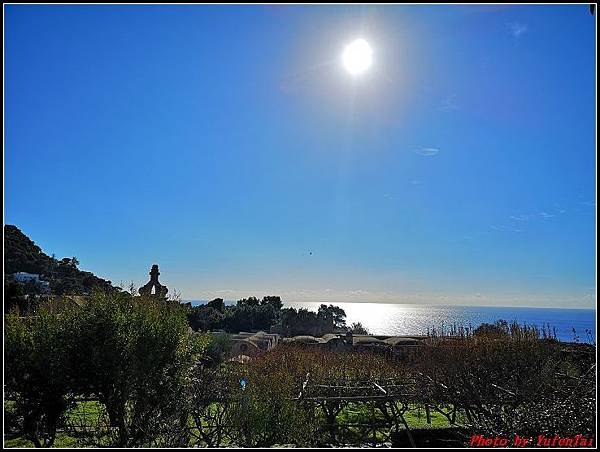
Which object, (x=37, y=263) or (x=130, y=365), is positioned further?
(x=37, y=263)

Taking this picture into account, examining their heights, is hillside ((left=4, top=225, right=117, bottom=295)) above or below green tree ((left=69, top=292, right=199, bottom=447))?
above

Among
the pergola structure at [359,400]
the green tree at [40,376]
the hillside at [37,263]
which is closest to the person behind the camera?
the green tree at [40,376]

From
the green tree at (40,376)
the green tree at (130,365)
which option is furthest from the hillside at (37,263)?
the green tree at (130,365)

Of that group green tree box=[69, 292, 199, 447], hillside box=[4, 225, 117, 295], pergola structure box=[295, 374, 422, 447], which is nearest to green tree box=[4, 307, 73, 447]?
green tree box=[69, 292, 199, 447]

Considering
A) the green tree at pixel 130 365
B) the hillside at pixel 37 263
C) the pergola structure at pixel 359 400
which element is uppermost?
the hillside at pixel 37 263

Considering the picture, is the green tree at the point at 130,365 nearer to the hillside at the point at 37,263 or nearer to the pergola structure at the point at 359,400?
the pergola structure at the point at 359,400

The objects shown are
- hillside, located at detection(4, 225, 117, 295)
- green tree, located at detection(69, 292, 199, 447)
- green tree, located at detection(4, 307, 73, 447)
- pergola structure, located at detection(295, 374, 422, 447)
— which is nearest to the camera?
green tree, located at detection(69, 292, 199, 447)

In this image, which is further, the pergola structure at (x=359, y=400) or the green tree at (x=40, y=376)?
the pergola structure at (x=359, y=400)

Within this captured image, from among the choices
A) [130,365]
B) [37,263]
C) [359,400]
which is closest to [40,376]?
[130,365]

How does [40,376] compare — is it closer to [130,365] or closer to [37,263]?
[130,365]

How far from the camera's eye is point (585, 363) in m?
13.1

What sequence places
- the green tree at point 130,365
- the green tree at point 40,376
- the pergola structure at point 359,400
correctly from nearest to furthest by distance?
the green tree at point 130,365, the green tree at point 40,376, the pergola structure at point 359,400

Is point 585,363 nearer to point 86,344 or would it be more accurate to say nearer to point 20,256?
point 86,344

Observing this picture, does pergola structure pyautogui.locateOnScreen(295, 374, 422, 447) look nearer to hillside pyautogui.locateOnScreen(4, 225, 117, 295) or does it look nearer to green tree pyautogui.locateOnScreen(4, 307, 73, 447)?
green tree pyautogui.locateOnScreen(4, 307, 73, 447)
